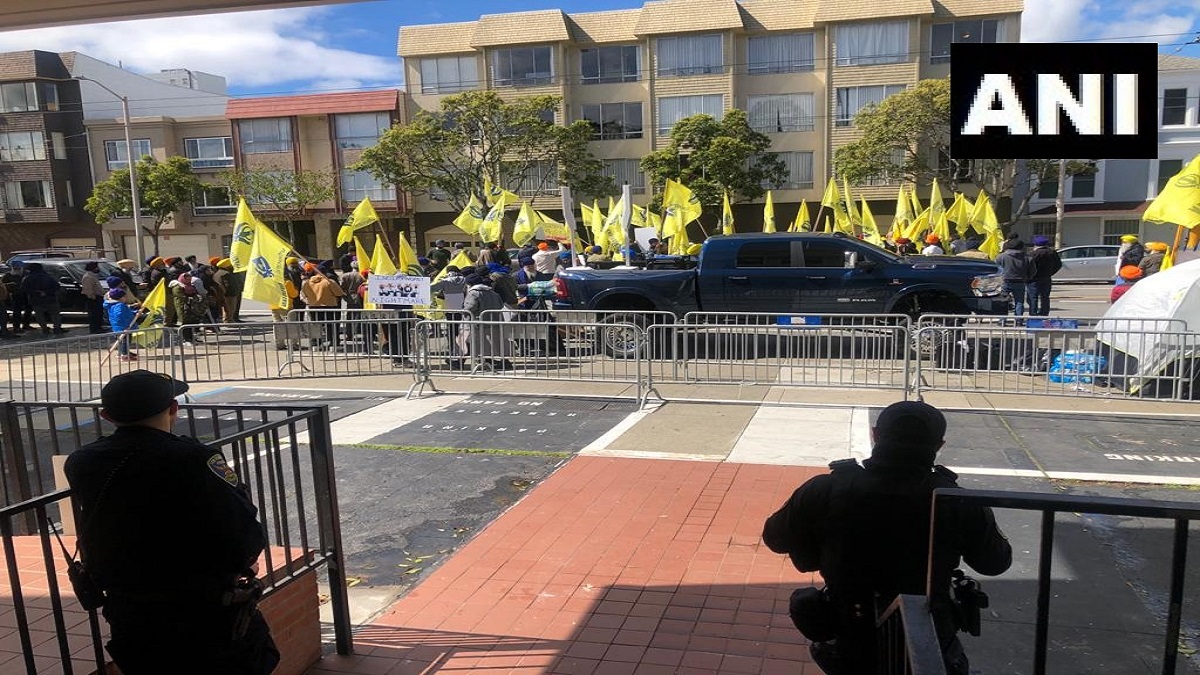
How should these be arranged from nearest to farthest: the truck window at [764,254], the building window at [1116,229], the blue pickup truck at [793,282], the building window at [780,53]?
the blue pickup truck at [793,282] → the truck window at [764,254] → the building window at [1116,229] → the building window at [780,53]

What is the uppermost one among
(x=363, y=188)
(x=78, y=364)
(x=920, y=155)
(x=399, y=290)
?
(x=920, y=155)

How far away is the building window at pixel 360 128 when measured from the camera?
150 ft

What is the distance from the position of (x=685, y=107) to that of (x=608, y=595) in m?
40.2

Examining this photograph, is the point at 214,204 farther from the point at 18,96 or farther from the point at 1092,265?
the point at 1092,265

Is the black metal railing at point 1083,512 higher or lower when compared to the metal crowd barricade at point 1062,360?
higher

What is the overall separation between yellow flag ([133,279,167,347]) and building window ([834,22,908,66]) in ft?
115

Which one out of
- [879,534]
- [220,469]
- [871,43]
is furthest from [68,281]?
[871,43]

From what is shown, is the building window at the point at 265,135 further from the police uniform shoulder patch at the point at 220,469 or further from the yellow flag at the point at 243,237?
the police uniform shoulder patch at the point at 220,469

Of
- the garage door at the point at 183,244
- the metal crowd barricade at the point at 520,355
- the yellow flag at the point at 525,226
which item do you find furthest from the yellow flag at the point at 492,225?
the garage door at the point at 183,244

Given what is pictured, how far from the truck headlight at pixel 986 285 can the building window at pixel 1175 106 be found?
102 feet

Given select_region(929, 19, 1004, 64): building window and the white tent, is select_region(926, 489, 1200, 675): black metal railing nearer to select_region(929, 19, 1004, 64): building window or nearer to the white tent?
the white tent

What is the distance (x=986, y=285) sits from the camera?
12875mm

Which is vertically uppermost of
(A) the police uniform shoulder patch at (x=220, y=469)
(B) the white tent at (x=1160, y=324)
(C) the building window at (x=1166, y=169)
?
(C) the building window at (x=1166, y=169)

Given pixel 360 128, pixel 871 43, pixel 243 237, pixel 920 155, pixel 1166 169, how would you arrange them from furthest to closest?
pixel 360 128
pixel 871 43
pixel 920 155
pixel 1166 169
pixel 243 237
